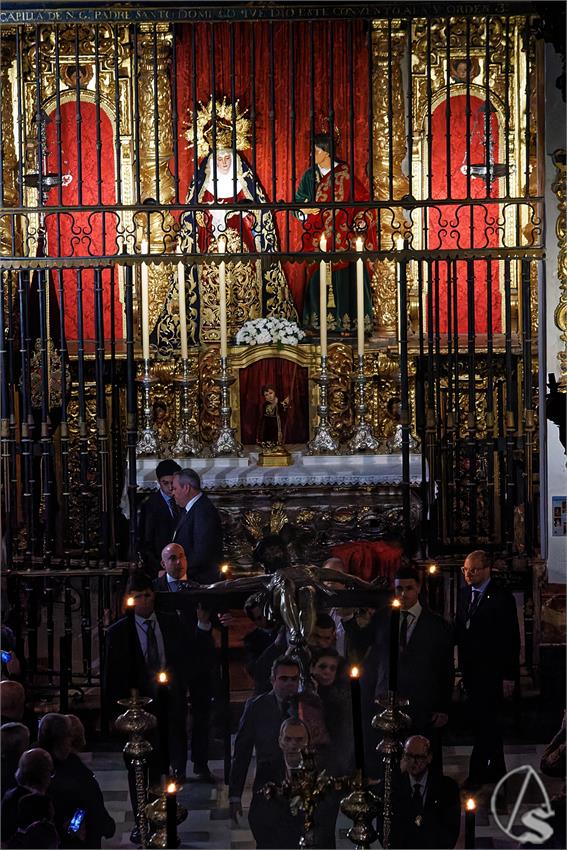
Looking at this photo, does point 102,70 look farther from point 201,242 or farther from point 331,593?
point 331,593

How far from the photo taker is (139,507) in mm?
9516

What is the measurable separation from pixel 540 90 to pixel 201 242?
319 centimetres

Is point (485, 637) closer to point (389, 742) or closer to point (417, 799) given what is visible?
point (417, 799)

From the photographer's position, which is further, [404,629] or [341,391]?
[341,391]

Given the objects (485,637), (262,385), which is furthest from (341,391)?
(485,637)

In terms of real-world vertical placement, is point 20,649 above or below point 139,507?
below

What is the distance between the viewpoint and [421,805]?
18.2 feet

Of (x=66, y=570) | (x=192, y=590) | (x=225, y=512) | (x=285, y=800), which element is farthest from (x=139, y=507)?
(x=285, y=800)

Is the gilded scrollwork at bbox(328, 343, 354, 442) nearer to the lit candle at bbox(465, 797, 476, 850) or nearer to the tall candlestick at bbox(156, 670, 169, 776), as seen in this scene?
the tall candlestick at bbox(156, 670, 169, 776)

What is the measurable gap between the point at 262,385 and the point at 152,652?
5206 mm

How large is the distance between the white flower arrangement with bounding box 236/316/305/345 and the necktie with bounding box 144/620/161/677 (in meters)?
4.49

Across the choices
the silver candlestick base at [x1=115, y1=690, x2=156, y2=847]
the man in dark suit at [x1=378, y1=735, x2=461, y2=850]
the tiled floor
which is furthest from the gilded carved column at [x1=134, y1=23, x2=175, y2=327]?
the silver candlestick base at [x1=115, y1=690, x2=156, y2=847]

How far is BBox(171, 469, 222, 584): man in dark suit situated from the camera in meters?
8.38

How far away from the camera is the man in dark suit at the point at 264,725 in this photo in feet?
19.6
